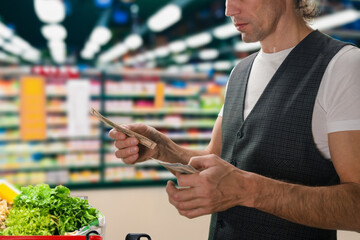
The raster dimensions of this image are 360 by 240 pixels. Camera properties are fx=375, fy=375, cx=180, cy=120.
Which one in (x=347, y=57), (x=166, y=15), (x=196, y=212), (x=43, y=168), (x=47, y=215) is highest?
(x=166, y=15)

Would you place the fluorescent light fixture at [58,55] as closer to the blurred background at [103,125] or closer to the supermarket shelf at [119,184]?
the blurred background at [103,125]

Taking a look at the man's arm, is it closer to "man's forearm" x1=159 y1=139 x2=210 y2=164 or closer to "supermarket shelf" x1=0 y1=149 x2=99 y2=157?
"man's forearm" x1=159 y1=139 x2=210 y2=164

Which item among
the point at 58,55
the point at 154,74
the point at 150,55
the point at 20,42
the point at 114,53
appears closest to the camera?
the point at 154,74

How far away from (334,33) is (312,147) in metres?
7.16

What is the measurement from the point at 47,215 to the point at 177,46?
8632 millimetres

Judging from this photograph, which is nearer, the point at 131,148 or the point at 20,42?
the point at 131,148

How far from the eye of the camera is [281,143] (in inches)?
54.9

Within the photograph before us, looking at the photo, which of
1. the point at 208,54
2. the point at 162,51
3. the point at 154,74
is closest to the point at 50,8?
the point at 154,74

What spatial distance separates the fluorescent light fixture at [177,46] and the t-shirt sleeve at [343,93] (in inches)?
336

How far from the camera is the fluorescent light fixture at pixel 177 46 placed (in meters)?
9.71

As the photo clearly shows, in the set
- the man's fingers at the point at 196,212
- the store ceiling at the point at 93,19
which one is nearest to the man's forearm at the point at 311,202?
the man's fingers at the point at 196,212

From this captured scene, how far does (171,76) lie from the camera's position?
5562 millimetres

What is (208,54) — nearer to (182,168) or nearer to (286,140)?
(286,140)

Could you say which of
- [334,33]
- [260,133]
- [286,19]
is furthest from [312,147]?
[334,33]
